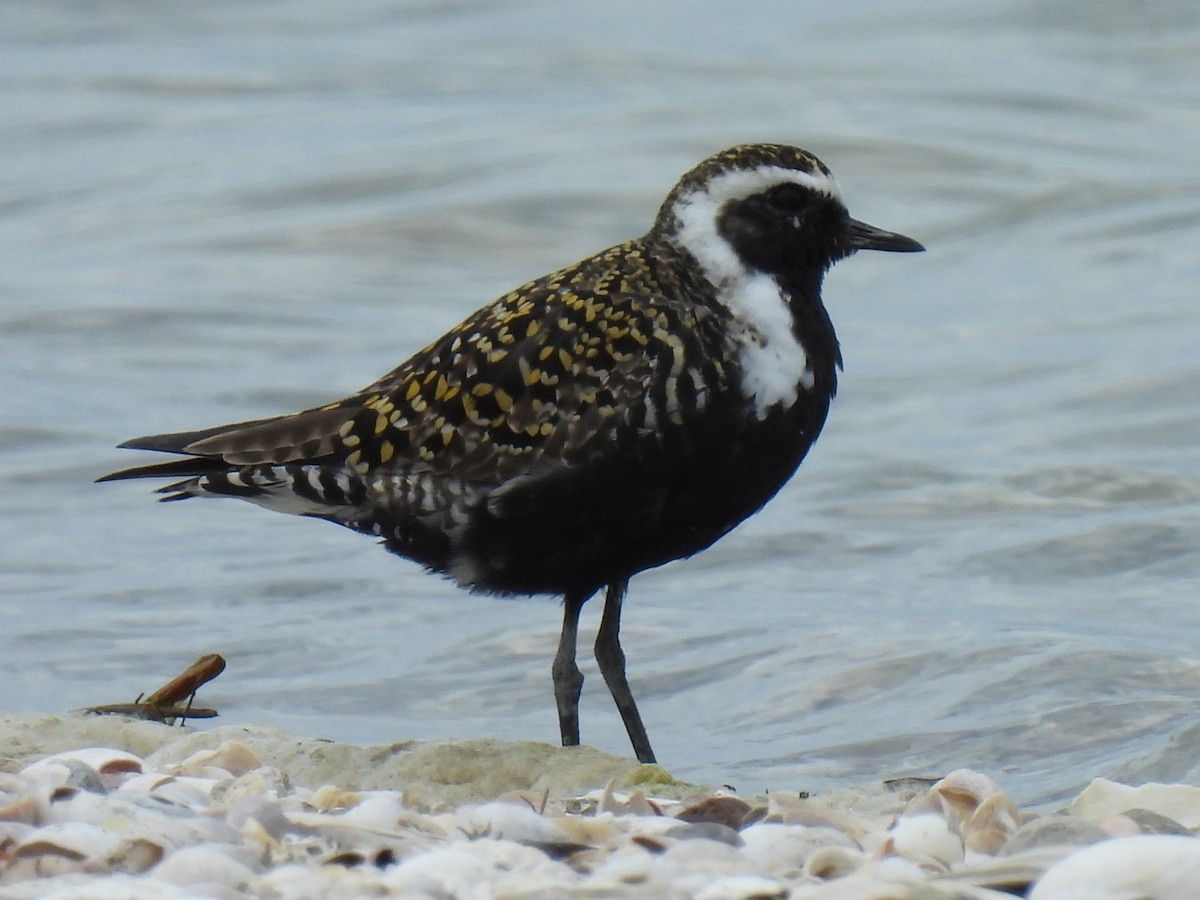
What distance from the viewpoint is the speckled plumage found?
6.21 m

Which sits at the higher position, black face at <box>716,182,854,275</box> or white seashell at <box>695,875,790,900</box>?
black face at <box>716,182,854,275</box>

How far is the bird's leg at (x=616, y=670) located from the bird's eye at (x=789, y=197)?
1.31 metres

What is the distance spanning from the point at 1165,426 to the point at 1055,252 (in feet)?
12.8

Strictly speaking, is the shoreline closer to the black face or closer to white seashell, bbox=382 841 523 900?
white seashell, bbox=382 841 523 900

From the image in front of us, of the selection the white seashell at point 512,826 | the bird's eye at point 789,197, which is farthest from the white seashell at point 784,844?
the bird's eye at point 789,197

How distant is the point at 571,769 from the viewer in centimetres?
594

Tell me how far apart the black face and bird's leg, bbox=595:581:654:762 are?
→ 117 centimetres

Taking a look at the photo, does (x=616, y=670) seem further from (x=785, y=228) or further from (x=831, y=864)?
(x=831, y=864)

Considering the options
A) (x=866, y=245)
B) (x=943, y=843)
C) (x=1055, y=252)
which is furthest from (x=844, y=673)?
(x=1055, y=252)

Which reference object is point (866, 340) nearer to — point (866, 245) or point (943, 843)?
point (866, 245)

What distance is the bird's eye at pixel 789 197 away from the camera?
264 inches

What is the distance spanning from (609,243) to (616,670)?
10.7 metres

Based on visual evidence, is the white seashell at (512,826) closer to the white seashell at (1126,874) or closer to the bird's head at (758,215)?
the white seashell at (1126,874)

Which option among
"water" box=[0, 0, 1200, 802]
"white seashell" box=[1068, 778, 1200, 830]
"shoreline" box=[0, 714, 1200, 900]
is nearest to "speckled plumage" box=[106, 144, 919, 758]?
"shoreline" box=[0, 714, 1200, 900]
